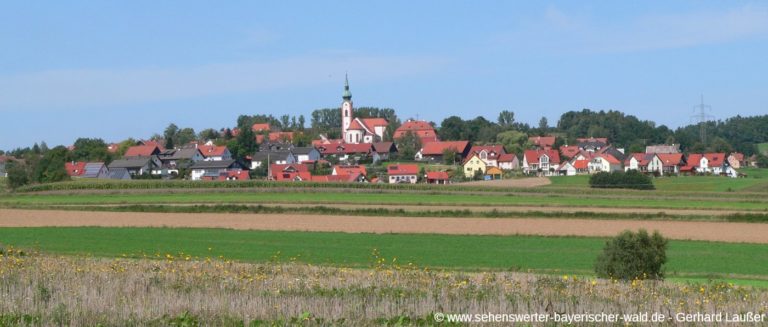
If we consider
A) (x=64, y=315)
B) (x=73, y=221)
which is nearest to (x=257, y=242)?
(x=73, y=221)

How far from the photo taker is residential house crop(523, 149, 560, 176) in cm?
13125

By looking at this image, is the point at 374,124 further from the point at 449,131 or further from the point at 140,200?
the point at 140,200

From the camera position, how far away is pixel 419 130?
606 ft

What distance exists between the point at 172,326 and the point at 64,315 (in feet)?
7.79

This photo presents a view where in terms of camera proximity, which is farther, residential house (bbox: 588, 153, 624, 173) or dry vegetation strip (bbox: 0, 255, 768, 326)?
residential house (bbox: 588, 153, 624, 173)

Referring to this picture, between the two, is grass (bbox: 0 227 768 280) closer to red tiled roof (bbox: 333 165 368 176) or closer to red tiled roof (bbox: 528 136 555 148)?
red tiled roof (bbox: 333 165 368 176)

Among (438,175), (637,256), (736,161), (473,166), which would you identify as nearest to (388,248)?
(637,256)

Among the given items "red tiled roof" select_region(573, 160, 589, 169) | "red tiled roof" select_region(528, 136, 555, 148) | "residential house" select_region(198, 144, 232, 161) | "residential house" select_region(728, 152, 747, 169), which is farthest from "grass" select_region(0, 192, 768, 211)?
"red tiled roof" select_region(528, 136, 555, 148)

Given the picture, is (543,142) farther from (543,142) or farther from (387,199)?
(387,199)

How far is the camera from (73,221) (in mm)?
48969

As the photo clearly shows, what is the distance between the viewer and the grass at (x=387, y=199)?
2366 inches

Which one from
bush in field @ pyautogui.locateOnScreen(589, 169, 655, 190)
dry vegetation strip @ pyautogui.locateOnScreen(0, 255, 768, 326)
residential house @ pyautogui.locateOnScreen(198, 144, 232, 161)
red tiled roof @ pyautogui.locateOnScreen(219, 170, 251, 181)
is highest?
residential house @ pyautogui.locateOnScreen(198, 144, 232, 161)

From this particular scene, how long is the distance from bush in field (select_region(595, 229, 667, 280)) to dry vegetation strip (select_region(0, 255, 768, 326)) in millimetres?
1550

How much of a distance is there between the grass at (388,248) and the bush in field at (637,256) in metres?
4.18
